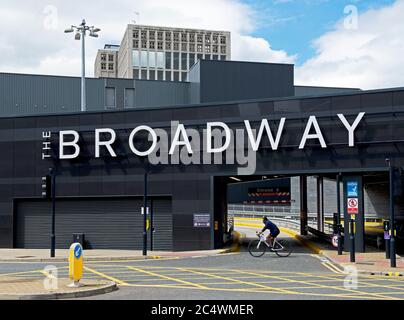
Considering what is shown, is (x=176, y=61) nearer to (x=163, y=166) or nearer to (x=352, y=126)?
(x=163, y=166)

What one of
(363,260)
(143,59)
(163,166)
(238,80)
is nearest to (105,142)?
(163,166)

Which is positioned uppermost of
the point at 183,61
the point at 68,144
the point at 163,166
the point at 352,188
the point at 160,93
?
the point at 183,61

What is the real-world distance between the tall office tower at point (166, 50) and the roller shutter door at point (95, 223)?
140 m

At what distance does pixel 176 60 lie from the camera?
7259 inches

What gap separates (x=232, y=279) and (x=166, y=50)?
170 meters

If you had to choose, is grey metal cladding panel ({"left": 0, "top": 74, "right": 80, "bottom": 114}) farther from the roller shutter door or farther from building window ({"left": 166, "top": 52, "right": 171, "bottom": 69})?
building window ({"left": 166, "top": 52, "right": 171, "bottom": 69})

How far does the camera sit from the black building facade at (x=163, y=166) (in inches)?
1176

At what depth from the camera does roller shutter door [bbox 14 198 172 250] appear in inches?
1315

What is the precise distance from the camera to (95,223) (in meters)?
34.3

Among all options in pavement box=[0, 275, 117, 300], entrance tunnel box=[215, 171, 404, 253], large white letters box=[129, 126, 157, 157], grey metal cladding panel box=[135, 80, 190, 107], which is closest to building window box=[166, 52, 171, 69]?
entrance tunnel box=[215, 171, 404, 253]

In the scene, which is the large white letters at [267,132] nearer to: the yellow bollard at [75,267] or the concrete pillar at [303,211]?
the concrete pillar at [303,211]

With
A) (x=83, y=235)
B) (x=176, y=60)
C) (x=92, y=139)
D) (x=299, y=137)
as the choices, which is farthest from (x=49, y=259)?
(x=176, y=60)

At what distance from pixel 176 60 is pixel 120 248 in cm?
15439

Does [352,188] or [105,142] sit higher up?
[105,142]
